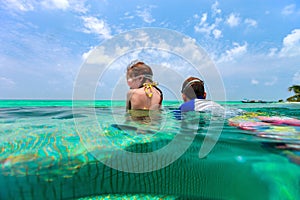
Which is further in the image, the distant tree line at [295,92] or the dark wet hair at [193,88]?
the distant tree line at [295,92]

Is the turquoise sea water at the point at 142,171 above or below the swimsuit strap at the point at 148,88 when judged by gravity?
below

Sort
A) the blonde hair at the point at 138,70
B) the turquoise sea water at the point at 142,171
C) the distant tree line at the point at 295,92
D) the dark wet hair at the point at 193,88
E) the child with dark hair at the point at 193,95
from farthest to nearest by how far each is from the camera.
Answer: the distant tree line at the point at 295,92 < the dark wet hair at the point at 193,88 < the blonde hair at the point at 138,70 < the child with dark hair at the point at 193,95 < the turquoise sea water at the point at 142,171

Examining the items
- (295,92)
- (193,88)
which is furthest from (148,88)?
(295,92)

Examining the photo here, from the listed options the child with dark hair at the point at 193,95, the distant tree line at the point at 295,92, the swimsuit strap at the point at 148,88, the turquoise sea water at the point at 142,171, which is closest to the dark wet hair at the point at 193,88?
the child with dark hair at the point at 193,95

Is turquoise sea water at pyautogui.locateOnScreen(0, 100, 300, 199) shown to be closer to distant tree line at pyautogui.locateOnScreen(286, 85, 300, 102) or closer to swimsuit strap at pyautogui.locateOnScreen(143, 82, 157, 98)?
swimsuit strap at pyautogui.locateOnScreen(143, 82, 157, 98)

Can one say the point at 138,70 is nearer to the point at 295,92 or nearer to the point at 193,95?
the point at 193,95

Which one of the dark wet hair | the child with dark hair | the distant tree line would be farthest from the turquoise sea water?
the distant tree line

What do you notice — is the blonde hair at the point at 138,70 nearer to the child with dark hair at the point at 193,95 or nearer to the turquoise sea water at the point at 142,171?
the child with dark hair at the point at 193,95

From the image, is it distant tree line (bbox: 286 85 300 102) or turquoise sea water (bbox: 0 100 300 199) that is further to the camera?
distant tree line (bbox: 286 85 300 102)

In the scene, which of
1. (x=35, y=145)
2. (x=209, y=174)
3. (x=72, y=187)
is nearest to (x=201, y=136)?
(x=209, y=174)

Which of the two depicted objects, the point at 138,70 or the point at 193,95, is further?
the point at 193,95

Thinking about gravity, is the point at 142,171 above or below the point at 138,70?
below

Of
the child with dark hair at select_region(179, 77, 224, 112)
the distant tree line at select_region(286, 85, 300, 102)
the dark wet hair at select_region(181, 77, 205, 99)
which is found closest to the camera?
the child with dark hair at select_region(179, 77, 224, 112)

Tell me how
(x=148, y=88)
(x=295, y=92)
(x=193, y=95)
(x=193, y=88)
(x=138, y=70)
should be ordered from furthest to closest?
(x=295, y=92) → (x=193, y=95) → (x=193, y=88) → (x=138, y=70) → (x=148, y=88)
